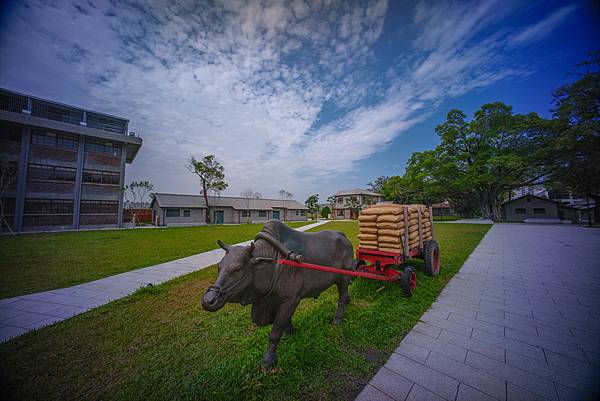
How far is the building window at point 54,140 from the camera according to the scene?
69.4ft

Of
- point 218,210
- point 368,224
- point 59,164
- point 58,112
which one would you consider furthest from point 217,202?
point 368,224

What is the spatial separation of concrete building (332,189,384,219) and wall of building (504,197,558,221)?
23772 millimetres

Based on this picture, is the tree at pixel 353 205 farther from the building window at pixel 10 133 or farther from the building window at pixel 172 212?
the building window at pixel 10 133

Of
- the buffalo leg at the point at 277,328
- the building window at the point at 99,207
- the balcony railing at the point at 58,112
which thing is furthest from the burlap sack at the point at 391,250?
the balcony railing at the point at 58,112

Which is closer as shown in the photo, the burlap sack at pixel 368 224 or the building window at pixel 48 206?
the burlap sack at pixel 368 224

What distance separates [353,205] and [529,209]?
98.0 ft

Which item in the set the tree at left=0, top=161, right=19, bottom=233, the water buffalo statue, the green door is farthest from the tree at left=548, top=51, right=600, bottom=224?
the tree at left=0, top=161, right=19, bottom=233

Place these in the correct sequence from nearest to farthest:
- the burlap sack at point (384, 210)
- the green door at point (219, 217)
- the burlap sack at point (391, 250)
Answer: the burlap sack at point (391, 250) → the burlap sack at point (384, 210) → the green door at point (219, 217)

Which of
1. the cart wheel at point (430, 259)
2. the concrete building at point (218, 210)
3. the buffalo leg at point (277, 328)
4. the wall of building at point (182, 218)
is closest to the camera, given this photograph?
the buffalo leg at point (277, 328)

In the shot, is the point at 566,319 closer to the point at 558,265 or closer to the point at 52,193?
the point at 558,265

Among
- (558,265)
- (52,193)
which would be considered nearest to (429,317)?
(558,265)

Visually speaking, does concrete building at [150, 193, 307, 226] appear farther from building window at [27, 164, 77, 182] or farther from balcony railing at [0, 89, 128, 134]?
balcony railing at [0, 89, 128, 134]

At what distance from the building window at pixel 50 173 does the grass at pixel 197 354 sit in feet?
91.6

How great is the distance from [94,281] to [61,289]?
0.71m
